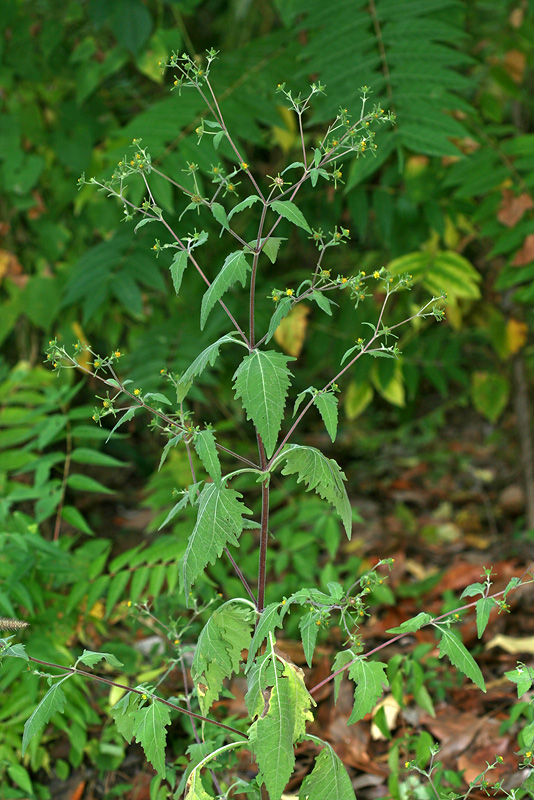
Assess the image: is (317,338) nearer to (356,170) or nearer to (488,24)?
(356,170)

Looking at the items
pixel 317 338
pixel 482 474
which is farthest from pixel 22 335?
pixel 482 474

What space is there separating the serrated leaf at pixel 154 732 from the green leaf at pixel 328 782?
0.76 feet

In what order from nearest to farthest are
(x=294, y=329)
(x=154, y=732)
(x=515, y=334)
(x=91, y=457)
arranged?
1. (x=154, y=732)
2. (x=91, y=457)
3. (x=294, y=329)
4. (x=515, y=334)

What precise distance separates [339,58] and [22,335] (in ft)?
5.68

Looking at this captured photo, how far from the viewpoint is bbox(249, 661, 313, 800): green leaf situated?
116 cm

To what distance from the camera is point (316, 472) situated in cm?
122

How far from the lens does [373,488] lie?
4.03 m

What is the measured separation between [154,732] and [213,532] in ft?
1.08

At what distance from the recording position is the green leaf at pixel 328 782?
1.25 m

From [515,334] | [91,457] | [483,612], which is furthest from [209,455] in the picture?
[515,334]

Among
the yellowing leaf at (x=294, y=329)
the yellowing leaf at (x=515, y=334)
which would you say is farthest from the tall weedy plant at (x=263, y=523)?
the yellowing leaf at (x=515, y=334)

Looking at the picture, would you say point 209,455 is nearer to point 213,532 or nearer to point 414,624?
point 213,532

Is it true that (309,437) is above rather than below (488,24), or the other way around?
below

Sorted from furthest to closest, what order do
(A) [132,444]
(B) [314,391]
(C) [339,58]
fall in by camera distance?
(A) [132,444] < (C) [339,58] < (B) [314,391]
